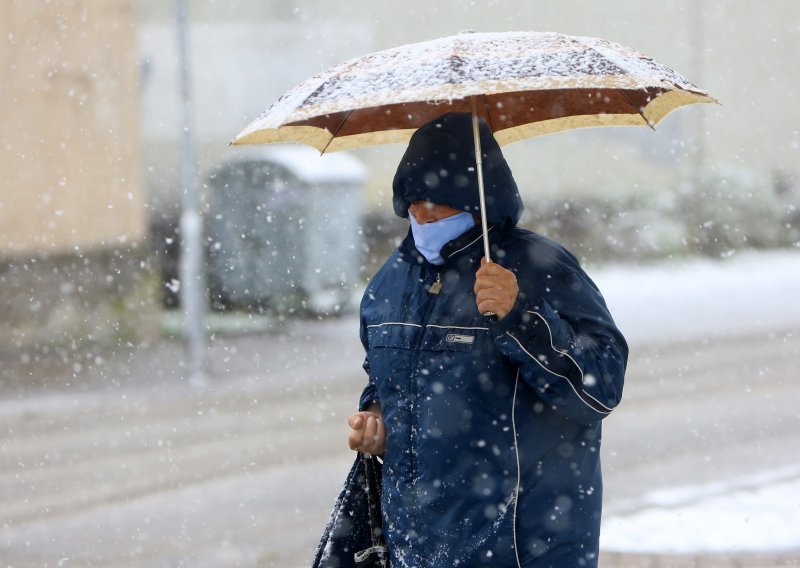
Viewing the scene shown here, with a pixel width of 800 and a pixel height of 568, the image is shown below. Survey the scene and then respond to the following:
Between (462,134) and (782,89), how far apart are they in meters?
24.5

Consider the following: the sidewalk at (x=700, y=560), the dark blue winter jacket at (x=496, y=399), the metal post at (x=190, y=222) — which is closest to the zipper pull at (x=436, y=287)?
the dark blue winter jacket at (x=496, y=399)

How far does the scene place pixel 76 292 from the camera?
47.9ft

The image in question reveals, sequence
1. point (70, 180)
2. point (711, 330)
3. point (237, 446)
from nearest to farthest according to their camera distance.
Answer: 1. point (237, 446)
2. point (70, 180)
3. point (711, 330)

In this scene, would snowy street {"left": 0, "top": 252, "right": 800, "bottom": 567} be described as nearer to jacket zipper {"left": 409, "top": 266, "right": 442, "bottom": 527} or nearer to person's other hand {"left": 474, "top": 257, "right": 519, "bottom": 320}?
jacket zipper {"left": 409, "top": 266, "right": 442, "bottom": 527}

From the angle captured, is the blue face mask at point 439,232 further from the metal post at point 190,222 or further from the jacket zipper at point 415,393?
the metal post at point 190,222

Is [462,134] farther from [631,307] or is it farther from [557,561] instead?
[631,307]

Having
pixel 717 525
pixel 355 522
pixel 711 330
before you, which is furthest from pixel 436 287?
pixel 711 330

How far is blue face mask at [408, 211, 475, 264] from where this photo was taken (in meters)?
2.83

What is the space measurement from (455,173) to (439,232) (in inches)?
5.6

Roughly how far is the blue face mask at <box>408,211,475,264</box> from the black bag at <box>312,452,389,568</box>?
1.84 ft

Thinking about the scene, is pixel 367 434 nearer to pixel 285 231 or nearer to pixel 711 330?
pixel 285 231

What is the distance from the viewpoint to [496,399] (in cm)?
272

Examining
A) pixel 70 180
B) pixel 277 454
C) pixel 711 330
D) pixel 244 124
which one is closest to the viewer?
pixel 277 454

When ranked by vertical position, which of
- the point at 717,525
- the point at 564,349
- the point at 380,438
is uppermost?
the point at 564,349
